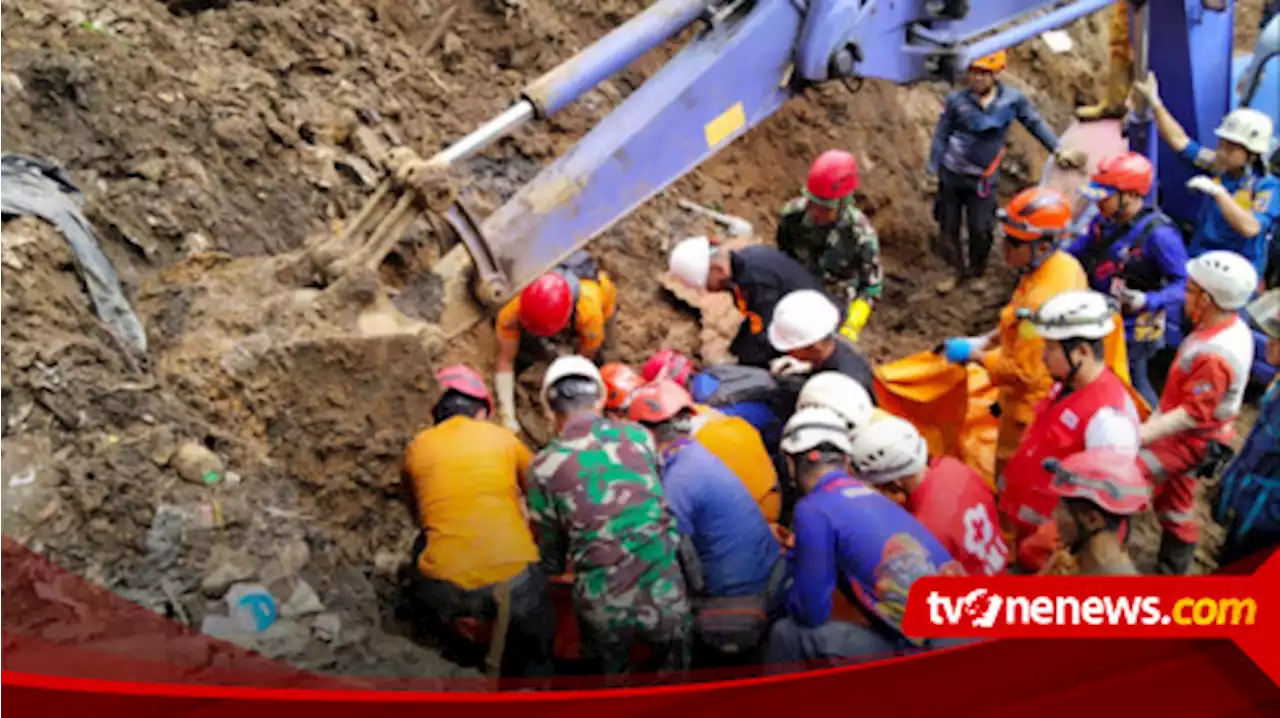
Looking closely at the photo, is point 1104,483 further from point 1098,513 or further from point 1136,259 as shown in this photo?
point 1136,259

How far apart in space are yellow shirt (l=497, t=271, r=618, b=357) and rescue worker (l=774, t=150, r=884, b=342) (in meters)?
1.02

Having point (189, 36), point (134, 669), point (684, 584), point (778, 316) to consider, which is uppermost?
point (189, 36)

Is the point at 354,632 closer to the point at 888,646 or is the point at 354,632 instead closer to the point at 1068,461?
the point at 888,646

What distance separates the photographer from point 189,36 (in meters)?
4.96

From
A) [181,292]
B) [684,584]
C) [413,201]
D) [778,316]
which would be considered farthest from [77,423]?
[778,316]

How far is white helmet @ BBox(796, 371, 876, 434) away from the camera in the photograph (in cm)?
338

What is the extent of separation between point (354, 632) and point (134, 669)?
57 centimetres

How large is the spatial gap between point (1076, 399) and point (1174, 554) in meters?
0.56

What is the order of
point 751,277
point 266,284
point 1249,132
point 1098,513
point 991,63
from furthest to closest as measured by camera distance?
point 991,63 < point 1249,132 < point 751,277 < point 266,284 < point 1098,513

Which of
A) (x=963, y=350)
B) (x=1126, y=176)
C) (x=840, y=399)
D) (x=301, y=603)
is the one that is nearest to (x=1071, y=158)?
(x=1126, y=176)

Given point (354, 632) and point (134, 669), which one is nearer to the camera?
point (134, 669)

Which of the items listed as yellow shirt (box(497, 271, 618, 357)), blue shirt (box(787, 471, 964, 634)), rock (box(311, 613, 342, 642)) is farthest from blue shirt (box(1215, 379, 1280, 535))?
rock (box(311, 613, 342, 642))

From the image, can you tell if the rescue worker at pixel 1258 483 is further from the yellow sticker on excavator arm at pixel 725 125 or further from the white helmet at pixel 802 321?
the yellow sticker on excavator arm at pixel 725 125

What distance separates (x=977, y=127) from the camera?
6121 mm
